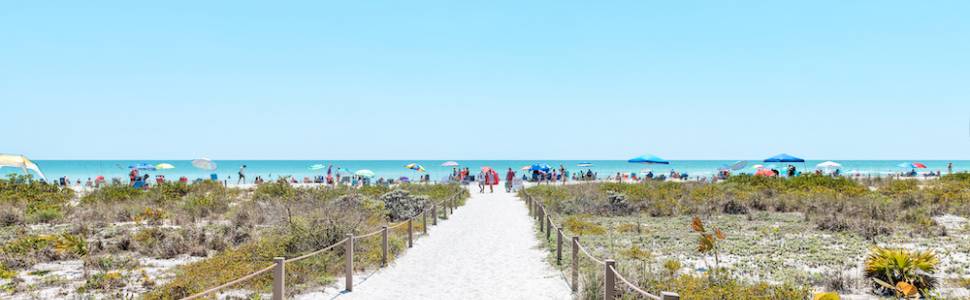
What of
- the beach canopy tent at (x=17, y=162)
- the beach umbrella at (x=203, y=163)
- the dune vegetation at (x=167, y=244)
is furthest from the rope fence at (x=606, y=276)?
the beach umbrella at (x=203, y=163)

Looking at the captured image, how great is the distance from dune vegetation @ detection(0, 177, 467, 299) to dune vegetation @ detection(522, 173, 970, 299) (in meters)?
5.40

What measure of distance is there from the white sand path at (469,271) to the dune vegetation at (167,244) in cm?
76

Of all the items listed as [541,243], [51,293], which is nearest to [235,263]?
[51,293]

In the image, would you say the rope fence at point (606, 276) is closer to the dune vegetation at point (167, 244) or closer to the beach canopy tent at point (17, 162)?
the dune vegetation at point (167, 244)

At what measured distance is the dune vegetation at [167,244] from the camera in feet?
34.0

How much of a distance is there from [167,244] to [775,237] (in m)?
14.8

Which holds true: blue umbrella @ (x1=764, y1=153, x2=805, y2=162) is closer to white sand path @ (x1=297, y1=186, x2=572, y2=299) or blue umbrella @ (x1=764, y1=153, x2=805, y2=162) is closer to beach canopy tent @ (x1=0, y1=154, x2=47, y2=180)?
white sand path @ (x1=297, y1=186, x2=572, y2=299)

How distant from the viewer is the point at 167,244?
14.2m

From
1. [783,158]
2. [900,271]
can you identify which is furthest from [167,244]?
[783,158]

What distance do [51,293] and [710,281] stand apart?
408 inches

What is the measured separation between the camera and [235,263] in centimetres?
1131

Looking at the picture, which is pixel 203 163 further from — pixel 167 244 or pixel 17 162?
pixel 167 244

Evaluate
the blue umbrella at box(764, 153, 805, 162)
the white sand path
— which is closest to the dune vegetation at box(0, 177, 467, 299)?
the white sand path

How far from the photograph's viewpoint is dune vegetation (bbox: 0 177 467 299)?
1037 centimetres
